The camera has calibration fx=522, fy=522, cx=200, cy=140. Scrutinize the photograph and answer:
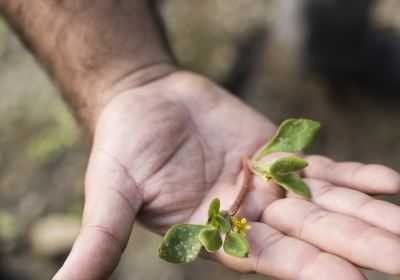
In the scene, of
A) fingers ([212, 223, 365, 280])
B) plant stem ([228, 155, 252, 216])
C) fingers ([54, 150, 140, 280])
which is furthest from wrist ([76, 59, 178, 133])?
fingers ([212, 223, 365, 280])

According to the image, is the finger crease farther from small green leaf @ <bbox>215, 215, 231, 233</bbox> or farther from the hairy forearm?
the hairy forearm

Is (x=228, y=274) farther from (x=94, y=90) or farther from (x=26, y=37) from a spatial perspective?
(x=26, y=37)

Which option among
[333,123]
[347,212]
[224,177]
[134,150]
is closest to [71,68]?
[134,150]

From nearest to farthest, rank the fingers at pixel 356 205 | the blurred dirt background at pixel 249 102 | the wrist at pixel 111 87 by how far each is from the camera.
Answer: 1. the fingers at pixel 356 205
2. the wrist at pixel 111 87
3. the blurred dirt background at pixel 249 102

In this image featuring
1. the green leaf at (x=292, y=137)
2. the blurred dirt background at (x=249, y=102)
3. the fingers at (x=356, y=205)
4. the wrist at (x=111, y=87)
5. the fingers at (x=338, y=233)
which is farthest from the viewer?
the blurred dirt background at (x=249, y=102)

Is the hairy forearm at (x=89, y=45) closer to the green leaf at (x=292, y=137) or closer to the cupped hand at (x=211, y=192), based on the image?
the cupped hand at (x=211, y=192)

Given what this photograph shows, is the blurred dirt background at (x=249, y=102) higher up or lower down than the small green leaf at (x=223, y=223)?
lower down

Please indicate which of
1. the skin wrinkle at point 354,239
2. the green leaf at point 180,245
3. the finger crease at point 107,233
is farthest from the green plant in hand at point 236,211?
the skin wrinkle at point 354,239
